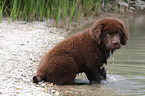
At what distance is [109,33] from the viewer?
202 inches

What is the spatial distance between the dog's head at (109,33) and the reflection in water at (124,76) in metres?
0.73

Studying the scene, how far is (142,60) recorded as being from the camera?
22.7ft

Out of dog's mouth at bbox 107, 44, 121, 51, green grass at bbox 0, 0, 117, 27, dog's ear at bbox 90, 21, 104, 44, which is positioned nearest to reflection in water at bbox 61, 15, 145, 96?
dog's mouth at bbox 107, 44, 121, 51

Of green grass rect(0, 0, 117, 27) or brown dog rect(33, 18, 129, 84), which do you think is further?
green grass rect(0, 0, 117, 27)

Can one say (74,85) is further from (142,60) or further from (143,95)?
(142,60)

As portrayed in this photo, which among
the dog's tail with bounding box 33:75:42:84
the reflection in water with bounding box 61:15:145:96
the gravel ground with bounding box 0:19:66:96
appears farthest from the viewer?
the dog's tail with bounding box 33:75:42:84

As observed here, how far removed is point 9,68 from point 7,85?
928 mm

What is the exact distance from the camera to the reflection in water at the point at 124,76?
4.77m

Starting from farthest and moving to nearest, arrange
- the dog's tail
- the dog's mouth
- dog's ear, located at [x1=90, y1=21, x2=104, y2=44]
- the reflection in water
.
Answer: dog's ear, located at [x1=90, y1=21, x2=104, y2=44], the dog's mouth, the dog's tail, the reflection in water

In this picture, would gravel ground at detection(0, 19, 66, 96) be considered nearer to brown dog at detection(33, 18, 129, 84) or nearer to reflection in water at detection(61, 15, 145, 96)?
brown dog at detection(33, 18, 129, 84)

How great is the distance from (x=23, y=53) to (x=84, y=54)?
2.15m

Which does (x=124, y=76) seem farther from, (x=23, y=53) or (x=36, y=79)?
(x=23, y=53)

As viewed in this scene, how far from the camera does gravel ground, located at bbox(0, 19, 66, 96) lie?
15.2 ft

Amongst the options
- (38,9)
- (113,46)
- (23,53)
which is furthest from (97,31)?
(38,9)
